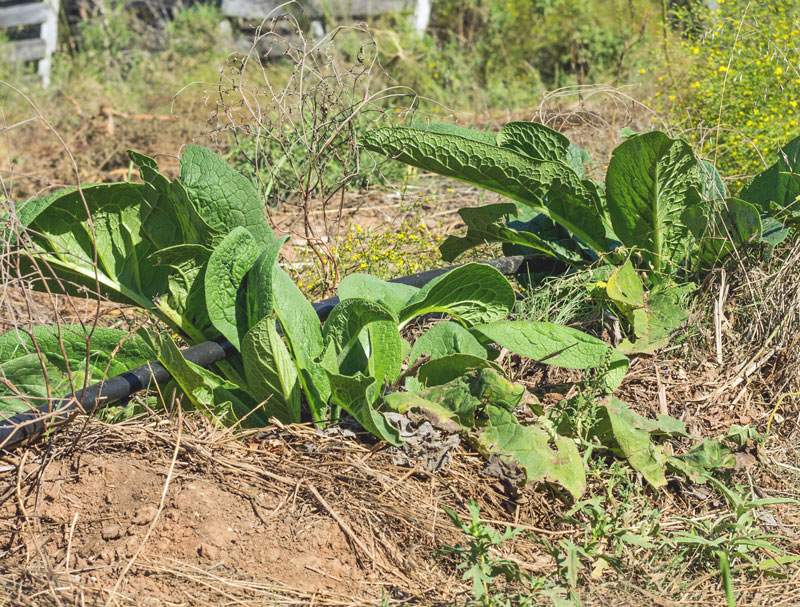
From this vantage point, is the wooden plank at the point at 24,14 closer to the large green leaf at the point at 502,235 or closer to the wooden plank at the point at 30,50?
the wooden plank at the point at 30,50

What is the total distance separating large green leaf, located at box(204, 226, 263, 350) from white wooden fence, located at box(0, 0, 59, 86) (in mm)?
8005

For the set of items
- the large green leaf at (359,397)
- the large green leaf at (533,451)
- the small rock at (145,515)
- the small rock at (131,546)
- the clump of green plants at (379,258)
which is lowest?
the clump of green plants at (379,258)

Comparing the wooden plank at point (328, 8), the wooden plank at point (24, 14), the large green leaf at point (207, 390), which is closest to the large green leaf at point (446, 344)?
the large green leaf at point (207, 390)

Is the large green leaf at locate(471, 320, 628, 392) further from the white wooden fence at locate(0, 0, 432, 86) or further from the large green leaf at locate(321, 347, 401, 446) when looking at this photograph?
the white wooden fence at locate(0, 0, 432, 86)

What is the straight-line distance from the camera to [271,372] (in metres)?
1.86

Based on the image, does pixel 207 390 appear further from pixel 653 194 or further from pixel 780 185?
pixel 780 185

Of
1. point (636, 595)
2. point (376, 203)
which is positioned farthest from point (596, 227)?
point (376, 203)

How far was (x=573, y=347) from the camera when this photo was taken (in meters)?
2.03

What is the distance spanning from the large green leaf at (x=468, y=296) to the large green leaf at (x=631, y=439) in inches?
16.6

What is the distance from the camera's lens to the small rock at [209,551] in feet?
5.06

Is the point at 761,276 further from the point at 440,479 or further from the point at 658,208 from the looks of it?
the point at 440,479

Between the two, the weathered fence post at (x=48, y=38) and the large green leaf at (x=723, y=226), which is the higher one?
the large green leaf at (x=723, y=226)

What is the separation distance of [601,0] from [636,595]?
7360 mm

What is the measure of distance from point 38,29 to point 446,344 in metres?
9.16
